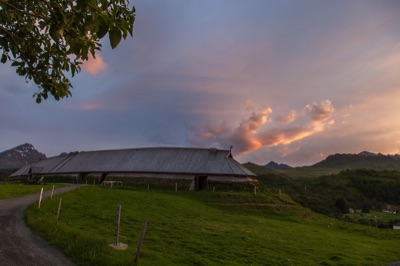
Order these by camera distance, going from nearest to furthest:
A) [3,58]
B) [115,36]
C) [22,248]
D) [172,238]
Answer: [115,36] → [3,58] → [22,248] → [172,238]

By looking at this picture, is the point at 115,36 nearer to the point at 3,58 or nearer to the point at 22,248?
the point at 3,58

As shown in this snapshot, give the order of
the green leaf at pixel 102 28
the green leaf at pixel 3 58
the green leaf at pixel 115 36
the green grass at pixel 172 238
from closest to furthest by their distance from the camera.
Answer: the green leaf at pixel 115 36, the green leaf at pixel 102 28, the green leaf at pixel 3 58, the green grass at pixel 172 238

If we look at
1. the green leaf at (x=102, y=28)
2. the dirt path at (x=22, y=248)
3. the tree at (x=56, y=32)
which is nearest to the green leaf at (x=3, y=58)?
the tree at (x=56, y=32)

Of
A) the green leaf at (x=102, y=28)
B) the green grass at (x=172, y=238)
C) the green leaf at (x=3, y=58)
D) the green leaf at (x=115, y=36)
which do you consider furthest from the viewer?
the green grass at (x=172, y=238)

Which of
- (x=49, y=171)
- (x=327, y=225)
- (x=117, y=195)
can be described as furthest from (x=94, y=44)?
(x=49, y=171)

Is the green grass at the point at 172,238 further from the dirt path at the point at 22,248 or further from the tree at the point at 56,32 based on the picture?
the tree at the point at 56,32

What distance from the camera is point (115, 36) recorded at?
4836mm

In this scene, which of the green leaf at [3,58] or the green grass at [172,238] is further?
the green grass at [172,238]

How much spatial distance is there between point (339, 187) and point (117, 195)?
181 m

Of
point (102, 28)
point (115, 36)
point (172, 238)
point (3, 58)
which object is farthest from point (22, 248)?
point (115, 36)

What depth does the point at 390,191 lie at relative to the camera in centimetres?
18388

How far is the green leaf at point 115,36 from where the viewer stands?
189 inches

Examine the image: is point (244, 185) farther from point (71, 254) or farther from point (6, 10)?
point (6, 10)

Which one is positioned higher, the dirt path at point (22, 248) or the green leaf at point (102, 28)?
the green leaf at point (102, 28)
